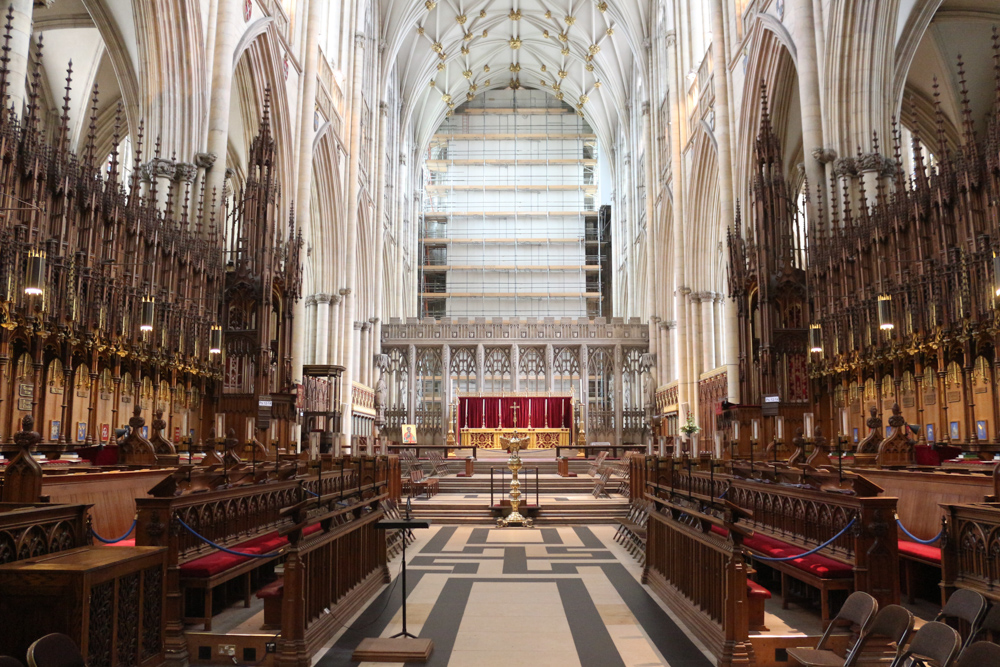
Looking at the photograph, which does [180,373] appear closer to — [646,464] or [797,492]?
[646,464]

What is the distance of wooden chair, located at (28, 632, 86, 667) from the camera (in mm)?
2713

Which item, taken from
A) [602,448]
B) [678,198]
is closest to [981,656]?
[602,448]

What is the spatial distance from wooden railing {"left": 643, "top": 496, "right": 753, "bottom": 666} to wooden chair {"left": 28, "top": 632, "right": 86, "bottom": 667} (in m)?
3.42

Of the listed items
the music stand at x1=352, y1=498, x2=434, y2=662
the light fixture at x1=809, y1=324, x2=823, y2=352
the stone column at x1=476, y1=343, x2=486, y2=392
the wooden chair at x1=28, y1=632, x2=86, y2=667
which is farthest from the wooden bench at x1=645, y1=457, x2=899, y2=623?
the stone column at x1=476, y1=343, x2=486, y2=392

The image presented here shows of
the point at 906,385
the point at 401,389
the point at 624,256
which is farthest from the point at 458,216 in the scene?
the point at 906,385

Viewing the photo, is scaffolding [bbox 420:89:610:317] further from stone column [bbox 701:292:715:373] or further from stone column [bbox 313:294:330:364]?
stone column [bbox 313:294:330:364]

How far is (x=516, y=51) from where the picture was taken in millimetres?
40219

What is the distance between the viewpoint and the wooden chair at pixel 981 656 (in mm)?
2666

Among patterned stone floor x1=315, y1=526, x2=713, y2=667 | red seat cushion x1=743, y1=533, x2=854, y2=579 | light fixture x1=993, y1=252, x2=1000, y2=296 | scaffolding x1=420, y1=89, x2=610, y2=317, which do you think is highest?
scaffolding x1=420, y1=89, x2=610, y2=317

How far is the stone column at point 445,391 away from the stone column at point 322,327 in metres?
5.35

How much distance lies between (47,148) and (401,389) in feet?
63.4

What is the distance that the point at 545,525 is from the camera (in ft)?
40.3

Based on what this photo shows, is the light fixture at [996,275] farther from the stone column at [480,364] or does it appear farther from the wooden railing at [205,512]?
the stone column at [480,364]

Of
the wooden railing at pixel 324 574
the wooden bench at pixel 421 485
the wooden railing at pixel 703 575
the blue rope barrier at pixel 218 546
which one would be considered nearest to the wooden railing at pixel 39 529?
the blue rope barrier at pixel 218 546
